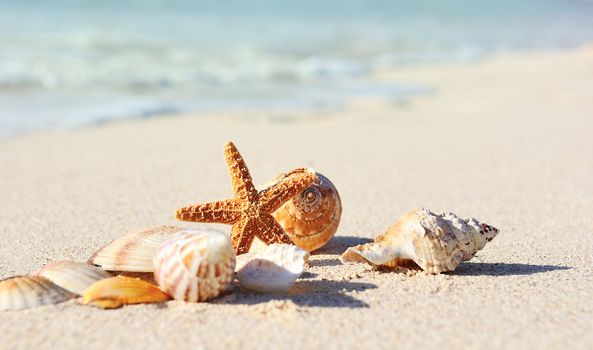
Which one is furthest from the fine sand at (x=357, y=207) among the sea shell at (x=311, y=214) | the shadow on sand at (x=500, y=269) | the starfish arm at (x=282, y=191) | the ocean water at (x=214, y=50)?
the ocean water at (x=214, y=50)

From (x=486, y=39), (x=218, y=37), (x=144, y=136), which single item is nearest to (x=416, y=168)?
(x=144, y=136)

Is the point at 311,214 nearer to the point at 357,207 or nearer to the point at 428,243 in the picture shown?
the point at 428,243

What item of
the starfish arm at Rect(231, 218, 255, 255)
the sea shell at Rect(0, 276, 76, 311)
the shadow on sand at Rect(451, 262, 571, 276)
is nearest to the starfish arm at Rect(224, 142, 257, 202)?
the starfish arm at Rect(231, 218, 255, 255)

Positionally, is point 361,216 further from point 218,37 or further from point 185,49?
point 218,37

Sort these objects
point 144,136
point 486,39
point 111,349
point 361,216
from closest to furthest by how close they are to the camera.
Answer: point 111,349 < point 361,216 < point 144,136 < point 486,39

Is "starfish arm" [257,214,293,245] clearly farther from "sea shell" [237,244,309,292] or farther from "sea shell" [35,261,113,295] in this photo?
"sea shell" [35,261,113,295]

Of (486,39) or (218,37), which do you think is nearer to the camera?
(218,37)
